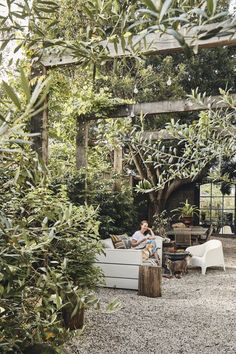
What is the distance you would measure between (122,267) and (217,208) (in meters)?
11.3

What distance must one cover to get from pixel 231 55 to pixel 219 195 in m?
6.89

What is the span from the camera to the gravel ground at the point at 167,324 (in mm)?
4035

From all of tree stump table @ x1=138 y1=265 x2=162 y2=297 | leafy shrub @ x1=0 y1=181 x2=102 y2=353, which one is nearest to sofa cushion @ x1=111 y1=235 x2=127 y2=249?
tree stump table @ x1=138 y1=265 x2=162 y2=297

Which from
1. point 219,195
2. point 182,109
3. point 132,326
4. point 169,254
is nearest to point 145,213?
point 219,195

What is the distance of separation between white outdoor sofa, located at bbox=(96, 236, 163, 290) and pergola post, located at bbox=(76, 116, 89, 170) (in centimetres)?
198

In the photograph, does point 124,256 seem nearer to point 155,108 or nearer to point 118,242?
point 118,242

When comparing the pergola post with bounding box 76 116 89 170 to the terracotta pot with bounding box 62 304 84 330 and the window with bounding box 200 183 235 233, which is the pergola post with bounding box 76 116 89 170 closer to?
the terracotta pot with bounding box 62 304 84 330

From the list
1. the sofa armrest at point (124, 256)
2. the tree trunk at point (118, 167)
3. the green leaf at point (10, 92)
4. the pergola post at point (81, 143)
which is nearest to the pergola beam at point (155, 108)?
the pergola post at point (81, 143)

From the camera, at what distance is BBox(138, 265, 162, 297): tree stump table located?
5977 mm

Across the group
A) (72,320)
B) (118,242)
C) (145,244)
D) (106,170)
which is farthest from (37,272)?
(106,170)

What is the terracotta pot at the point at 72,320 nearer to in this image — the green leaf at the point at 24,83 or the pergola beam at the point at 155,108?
the pergola beam at the point at 155,108

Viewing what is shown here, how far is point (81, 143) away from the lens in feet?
25.7

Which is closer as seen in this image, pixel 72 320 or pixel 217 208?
pixel 72 320

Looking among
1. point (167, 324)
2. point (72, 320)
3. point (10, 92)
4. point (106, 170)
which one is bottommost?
point (167, 324)
